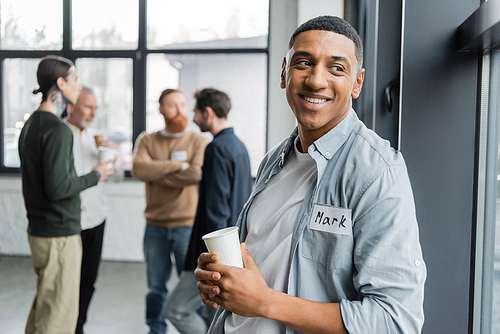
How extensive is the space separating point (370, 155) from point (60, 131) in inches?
76.4

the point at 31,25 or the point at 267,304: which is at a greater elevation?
the point at 31,25

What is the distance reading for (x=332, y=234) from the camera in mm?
823

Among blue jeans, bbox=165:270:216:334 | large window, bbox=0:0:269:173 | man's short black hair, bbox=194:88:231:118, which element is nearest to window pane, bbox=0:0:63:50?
large window, bbox=0:0:269:173

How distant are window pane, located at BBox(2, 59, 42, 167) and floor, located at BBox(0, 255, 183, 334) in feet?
4.32

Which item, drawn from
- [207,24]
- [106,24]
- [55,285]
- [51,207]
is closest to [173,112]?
[51,207]

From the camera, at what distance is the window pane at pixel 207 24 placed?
4.68 meters

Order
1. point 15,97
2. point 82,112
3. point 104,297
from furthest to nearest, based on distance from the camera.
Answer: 1. point 15,97
2. point 104,297
3. point 82,112

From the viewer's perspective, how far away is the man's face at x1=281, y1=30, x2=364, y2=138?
878mm

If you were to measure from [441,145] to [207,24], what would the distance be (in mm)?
4151

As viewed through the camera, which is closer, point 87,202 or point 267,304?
point 267,304

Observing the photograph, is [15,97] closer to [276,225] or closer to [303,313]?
[276,225]

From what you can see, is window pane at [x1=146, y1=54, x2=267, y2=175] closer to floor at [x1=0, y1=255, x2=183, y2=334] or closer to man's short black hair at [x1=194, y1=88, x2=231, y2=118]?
floor at [x1=0, y1=255, x2=183, y2=334]

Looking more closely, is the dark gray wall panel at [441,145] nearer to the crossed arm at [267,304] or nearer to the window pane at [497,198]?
the window pane at [497,198]

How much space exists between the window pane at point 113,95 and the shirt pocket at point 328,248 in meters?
4.38
